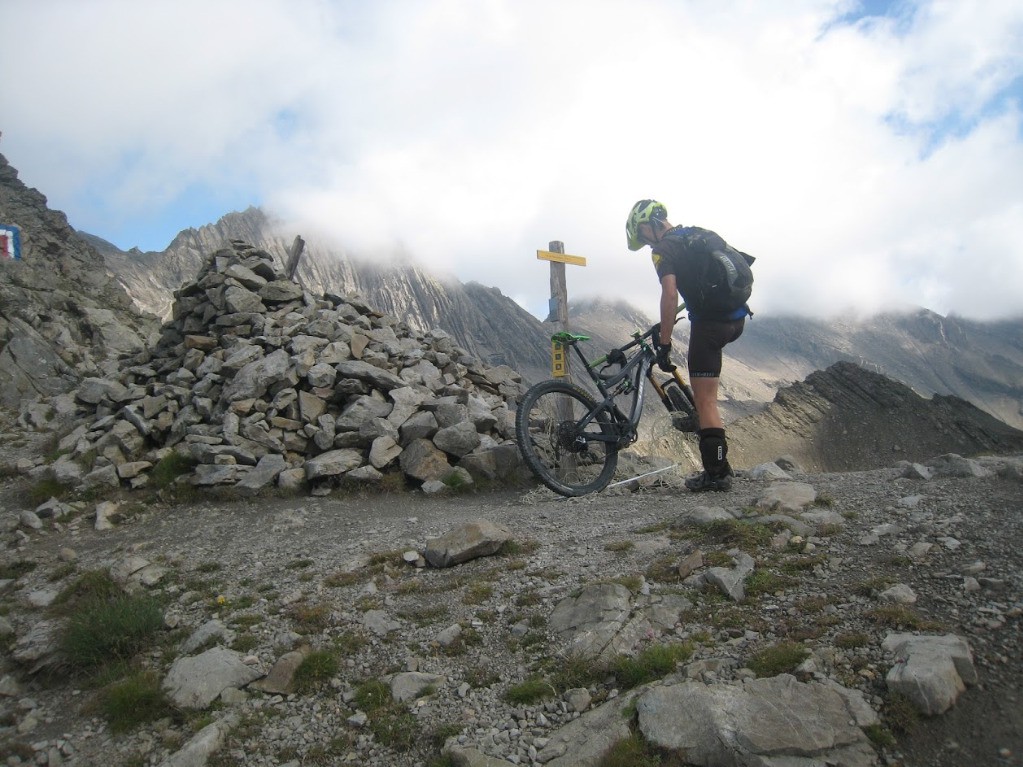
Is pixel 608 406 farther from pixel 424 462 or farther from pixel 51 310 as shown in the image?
pixel 51 310

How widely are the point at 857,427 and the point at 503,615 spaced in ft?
280

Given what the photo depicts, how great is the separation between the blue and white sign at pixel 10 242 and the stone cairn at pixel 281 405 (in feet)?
74.2

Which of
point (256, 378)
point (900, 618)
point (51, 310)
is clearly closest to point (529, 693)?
point (900, 618)

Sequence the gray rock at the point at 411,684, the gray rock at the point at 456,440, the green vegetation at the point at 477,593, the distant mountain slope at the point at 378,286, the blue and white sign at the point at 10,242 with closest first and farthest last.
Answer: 1. the gray rock at the point at 411,684
2. the green vegetation at the point at 477,593
3. the gray rock at the point at 456,440
4. the blue and white sign at the point at 10,242
5. the distant mountain slope at the point at 378,286

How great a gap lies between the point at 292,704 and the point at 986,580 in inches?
184

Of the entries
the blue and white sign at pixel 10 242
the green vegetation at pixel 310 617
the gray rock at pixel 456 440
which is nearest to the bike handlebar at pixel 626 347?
the gray rock at pixel 456 440

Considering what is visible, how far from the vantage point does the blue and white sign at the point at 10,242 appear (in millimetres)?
29312

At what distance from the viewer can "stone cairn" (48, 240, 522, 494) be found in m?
9.71

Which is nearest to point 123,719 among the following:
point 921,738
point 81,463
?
point 921,738

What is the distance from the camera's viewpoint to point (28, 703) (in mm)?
4582

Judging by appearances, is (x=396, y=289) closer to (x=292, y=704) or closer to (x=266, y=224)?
(x=266, y=224)

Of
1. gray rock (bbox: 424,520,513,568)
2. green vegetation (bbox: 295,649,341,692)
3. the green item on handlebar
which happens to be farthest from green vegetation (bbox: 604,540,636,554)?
the green item on handlebar

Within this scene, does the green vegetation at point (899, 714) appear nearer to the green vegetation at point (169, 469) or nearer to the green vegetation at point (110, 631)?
the green vegetation at point (110, 631)

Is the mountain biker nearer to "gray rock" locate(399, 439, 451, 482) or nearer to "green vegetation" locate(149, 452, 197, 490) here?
"gray rock" locate(399, 439, 451, 482)
